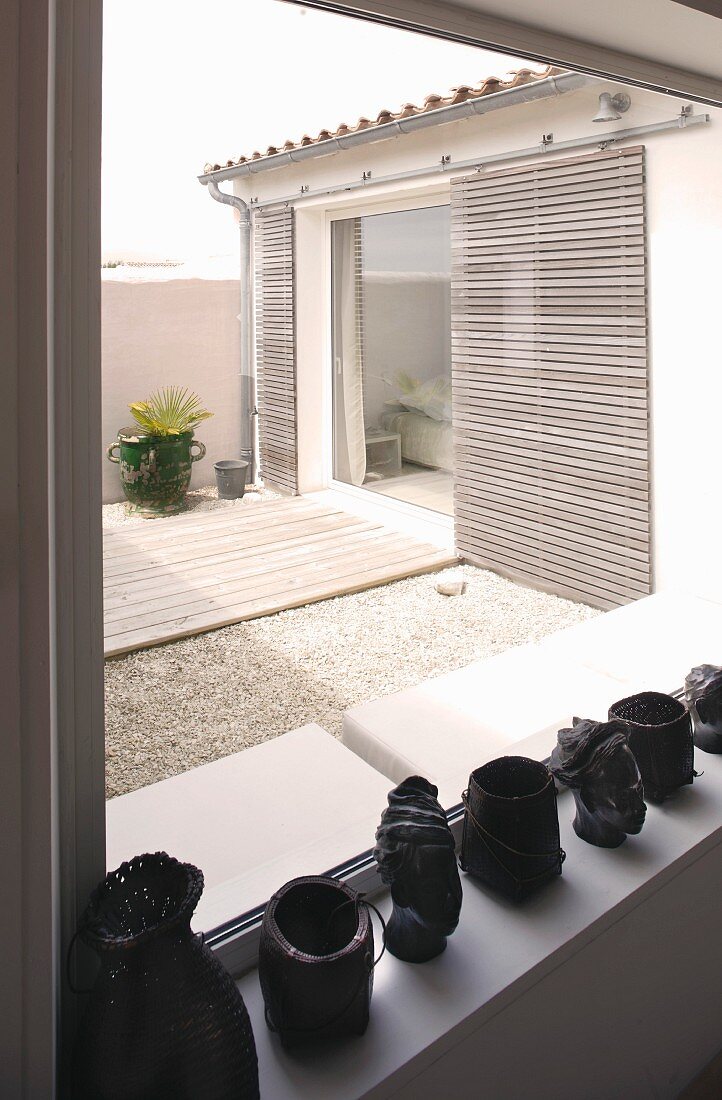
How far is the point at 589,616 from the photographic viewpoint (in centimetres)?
346

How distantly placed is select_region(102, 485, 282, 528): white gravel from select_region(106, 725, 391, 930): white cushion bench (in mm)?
581

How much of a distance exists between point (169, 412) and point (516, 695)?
3.74 feet

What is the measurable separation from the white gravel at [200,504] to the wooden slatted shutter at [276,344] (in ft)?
0.54

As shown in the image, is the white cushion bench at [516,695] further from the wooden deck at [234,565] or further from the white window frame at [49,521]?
the white window frame at [49,521]

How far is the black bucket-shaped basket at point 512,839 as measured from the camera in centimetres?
112

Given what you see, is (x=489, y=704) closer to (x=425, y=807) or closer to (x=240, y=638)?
(x=240, y=638)

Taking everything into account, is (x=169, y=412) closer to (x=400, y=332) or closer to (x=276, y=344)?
(x=276, y=344)

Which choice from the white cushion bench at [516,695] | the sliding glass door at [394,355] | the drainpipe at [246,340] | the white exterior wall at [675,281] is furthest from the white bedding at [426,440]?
the drainpipe at [246,340]

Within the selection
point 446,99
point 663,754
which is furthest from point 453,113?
point 663,754

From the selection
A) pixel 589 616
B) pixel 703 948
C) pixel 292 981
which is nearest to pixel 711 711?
pixel 703 948

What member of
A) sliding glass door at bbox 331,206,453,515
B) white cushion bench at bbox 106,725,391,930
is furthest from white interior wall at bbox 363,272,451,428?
white cushion bench at bbox 106,725,391,930

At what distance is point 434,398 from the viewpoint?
4.16 metres

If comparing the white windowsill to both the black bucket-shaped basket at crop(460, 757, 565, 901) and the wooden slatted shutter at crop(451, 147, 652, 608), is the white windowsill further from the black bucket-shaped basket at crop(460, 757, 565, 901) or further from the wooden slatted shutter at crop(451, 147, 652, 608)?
the wooden slatted shutter at crop(451, 147, 652, 608)

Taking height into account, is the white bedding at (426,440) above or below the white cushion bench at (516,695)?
above
